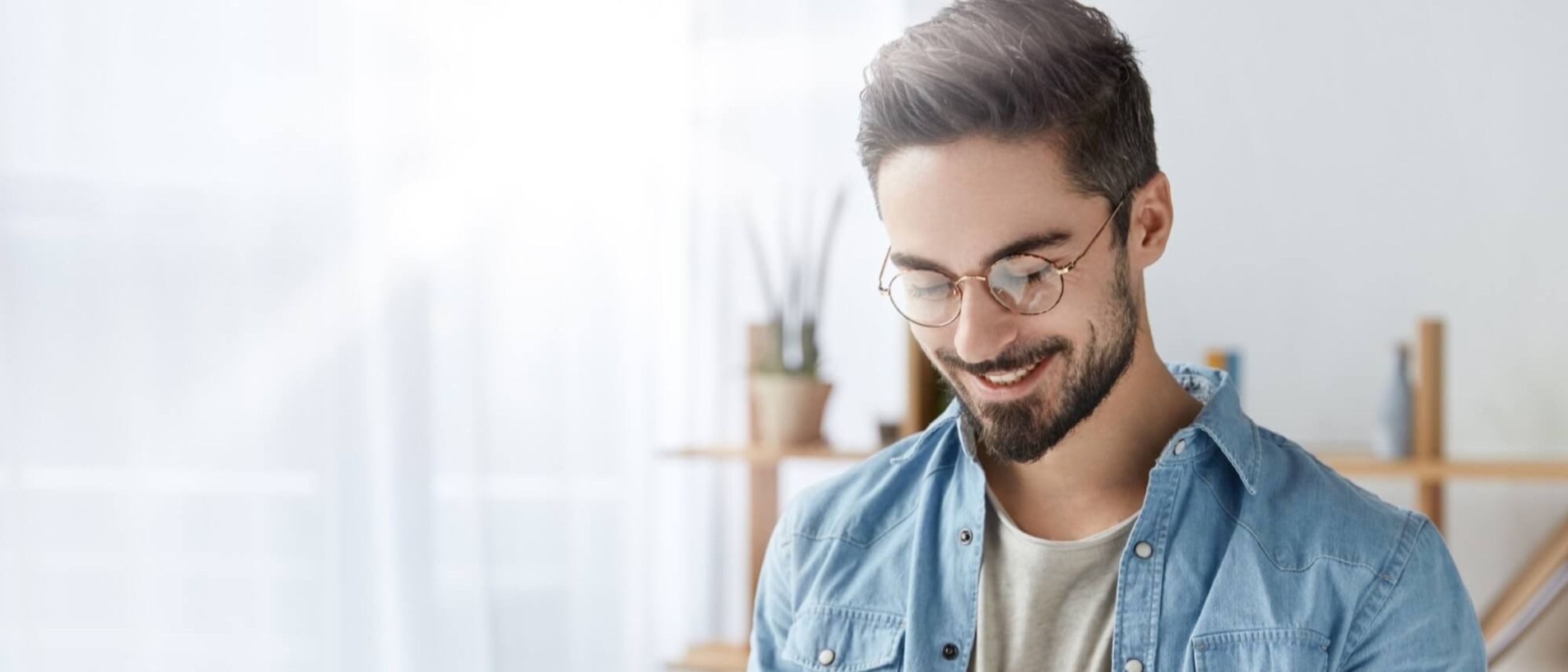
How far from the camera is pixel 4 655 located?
1.75m

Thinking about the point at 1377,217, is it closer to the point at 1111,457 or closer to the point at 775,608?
the point at 1111,457

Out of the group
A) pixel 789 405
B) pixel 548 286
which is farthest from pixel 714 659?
pixel 548 286

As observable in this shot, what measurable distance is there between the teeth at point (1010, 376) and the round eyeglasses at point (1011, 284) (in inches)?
2.2

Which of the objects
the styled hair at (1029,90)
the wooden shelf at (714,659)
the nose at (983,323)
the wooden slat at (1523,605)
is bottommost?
the wooden shelf at (714,659)

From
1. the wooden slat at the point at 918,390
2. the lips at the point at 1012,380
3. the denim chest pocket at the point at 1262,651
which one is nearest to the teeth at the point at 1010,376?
the lips at the point at 1012,380

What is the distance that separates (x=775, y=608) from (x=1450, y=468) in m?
1.57

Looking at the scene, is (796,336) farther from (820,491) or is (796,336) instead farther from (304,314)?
(820,491)

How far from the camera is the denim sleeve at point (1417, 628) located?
112cm

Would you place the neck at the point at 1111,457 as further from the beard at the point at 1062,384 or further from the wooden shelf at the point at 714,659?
the wooden shelf at the point at 714,659

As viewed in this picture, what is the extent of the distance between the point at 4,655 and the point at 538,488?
3.62 ft

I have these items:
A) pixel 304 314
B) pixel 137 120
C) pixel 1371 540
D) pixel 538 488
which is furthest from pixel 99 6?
pixel 1371 540

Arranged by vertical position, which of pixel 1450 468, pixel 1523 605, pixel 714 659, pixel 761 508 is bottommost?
pixel 714 659

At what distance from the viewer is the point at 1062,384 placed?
120cm

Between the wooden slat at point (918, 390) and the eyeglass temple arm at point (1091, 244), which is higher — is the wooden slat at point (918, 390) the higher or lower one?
the lower one
